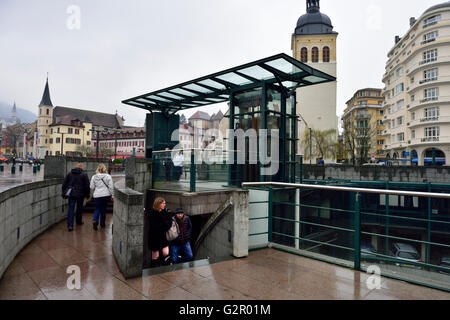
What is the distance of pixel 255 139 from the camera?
1000 cm

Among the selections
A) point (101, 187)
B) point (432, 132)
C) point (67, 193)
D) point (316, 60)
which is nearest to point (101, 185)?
point (101, 187)

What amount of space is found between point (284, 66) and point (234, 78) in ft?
6.04

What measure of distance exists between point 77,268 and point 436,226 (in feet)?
73.2

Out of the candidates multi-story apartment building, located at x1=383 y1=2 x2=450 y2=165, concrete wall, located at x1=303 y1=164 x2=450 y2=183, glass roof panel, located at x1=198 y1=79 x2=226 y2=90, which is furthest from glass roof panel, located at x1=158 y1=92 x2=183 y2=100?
multi-story apartment building, located at x1=383 y1=2 x2=450 y2=165

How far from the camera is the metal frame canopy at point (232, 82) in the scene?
900 cm

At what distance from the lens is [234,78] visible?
10.0 metres

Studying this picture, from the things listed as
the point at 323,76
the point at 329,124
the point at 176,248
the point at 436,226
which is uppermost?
the point at 329,124

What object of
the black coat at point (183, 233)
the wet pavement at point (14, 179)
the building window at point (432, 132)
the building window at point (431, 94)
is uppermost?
the building window at point (431, 94)

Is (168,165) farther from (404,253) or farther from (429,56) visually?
(429,56)

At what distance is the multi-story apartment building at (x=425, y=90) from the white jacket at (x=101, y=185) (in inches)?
1743

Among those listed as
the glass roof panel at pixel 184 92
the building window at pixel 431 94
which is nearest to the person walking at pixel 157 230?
the glass roof panel at pixel 184 92

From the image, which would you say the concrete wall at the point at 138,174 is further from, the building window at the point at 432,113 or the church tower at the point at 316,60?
the building window at the point at 432,113

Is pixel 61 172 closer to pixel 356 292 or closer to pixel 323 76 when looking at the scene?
pixel 356 292

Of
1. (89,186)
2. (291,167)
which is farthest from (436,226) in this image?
(89,186)
